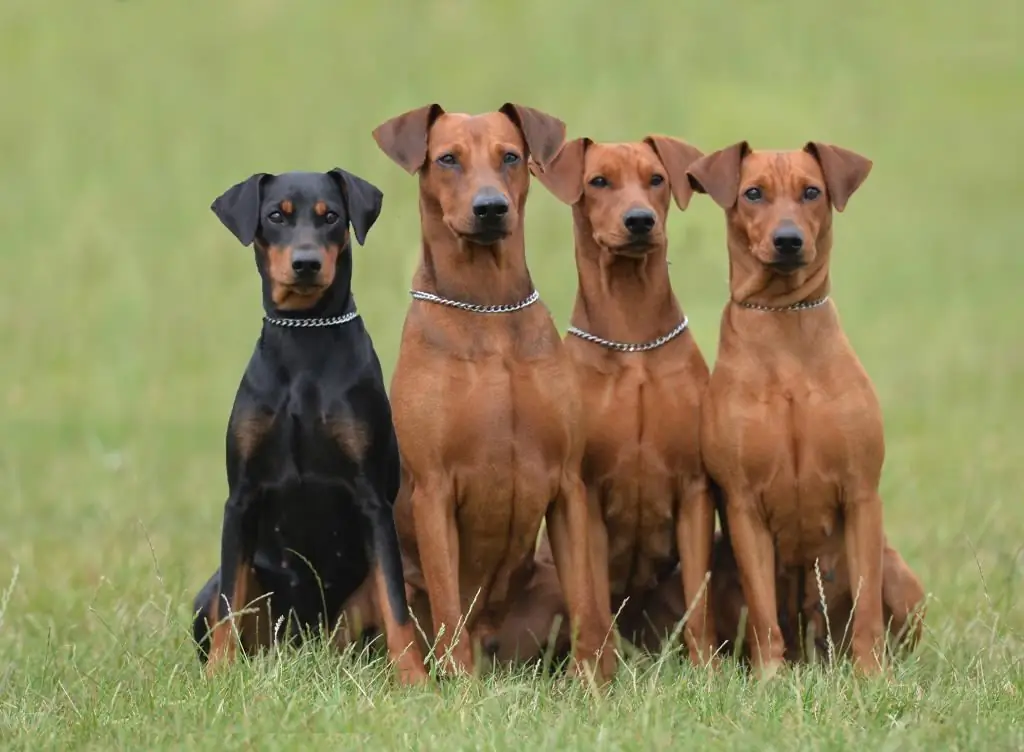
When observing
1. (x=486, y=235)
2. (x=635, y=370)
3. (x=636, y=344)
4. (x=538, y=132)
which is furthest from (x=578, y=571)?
(x=538, y=132)

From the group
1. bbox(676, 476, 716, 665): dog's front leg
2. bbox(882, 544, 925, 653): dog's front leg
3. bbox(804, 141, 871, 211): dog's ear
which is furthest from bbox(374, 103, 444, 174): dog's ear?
bbox(882, 544, 925, 653): dog's front leg

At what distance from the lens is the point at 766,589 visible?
6344mm

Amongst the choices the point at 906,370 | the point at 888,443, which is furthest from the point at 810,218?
the point at 906,370

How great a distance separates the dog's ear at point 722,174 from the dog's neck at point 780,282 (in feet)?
0.63

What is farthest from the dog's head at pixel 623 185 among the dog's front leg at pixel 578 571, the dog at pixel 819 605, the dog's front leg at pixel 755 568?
the dog at pixel 819 605

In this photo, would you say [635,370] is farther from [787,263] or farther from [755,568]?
[755,568]

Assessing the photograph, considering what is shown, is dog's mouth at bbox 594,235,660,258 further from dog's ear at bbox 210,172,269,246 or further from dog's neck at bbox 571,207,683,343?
dog's ear at bbox 210,172,269,246

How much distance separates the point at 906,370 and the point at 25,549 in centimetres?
841

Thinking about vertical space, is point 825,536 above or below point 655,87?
below

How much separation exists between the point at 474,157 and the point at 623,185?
2.14 ft

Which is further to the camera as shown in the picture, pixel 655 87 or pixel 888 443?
pixel 655 87

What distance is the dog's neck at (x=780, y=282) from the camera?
20.8 ft

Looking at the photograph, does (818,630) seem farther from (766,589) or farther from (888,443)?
(888,443)

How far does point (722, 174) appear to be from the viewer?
640cm
